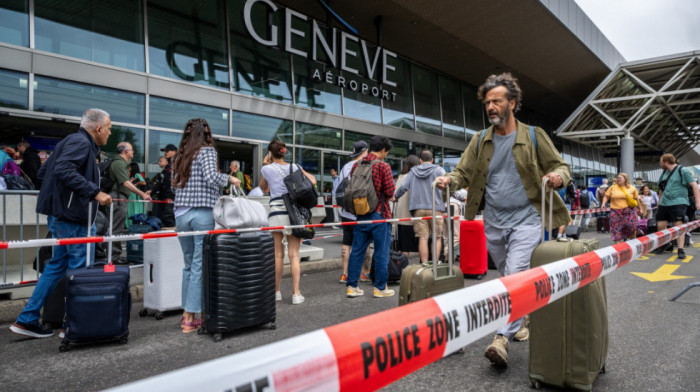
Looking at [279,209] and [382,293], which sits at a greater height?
[279,209]

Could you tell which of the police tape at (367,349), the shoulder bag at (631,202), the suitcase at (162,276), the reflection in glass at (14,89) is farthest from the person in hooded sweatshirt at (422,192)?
the reflection in glass at (14,89)

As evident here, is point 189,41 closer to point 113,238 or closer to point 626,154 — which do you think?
point 113,238

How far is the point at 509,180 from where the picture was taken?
10.7 feet

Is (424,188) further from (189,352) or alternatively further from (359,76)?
(359,76)

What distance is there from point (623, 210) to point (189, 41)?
448 inches

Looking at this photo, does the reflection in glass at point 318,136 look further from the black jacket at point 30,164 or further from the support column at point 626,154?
the support column at point 626,154

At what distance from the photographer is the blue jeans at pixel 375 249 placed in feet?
17.3

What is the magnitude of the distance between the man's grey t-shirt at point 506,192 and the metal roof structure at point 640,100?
21682 millimetres

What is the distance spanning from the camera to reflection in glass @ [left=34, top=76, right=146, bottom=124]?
9.24 metres

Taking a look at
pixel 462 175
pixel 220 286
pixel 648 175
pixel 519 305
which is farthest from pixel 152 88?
pixel 648 175

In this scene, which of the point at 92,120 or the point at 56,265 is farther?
the point at 92,120

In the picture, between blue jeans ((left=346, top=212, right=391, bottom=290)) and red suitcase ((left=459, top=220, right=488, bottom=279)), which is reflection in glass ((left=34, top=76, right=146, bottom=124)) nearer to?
blue jeans ((left=346, top=212, right=391, bottom=290))

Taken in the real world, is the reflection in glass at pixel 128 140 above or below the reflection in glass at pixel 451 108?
below

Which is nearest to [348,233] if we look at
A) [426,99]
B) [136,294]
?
[136,294]
